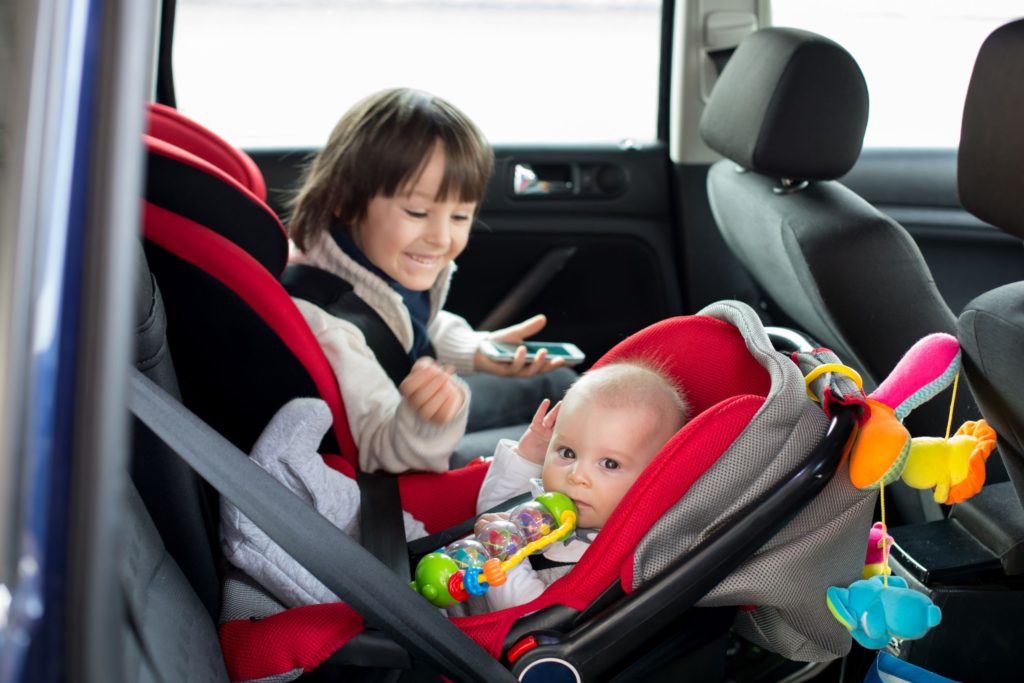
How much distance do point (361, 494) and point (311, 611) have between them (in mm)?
309

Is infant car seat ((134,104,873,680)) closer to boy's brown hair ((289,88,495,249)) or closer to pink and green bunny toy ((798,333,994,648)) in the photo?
pink and green bunny toy ((798,333,994,648))

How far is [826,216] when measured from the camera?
6.76ft

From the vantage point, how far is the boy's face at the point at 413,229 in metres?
2.00

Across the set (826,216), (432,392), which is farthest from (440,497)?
(826,216)

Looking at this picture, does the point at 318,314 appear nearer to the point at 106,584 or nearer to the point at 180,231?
the point at 180,231

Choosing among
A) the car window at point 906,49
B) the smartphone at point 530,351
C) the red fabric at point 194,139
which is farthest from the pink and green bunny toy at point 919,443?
the car window at point 906,49

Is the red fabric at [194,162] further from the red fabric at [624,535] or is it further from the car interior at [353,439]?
the red fabric at [624,535]

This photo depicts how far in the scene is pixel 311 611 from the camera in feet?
4.58

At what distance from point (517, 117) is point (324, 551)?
2053 mm

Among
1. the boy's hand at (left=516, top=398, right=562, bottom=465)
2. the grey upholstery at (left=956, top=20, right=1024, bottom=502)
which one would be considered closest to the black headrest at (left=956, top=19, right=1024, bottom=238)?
the grey upholstery at (left=956, top=20, right=1024, bottom=502)

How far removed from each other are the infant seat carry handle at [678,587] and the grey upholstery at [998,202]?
1.15ft

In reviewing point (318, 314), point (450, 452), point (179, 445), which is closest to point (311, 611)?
point (179, 445)

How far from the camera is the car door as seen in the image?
113 inches

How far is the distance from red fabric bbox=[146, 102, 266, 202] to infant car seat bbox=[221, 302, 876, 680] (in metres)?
0.90
